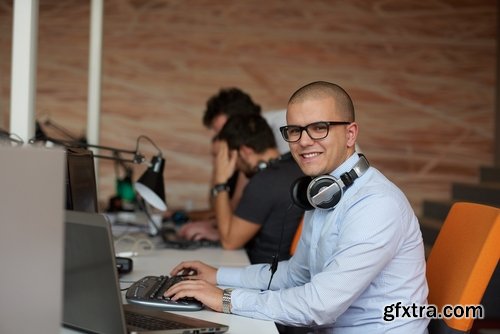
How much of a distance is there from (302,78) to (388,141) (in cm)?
87

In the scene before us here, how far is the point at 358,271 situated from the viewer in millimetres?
1603

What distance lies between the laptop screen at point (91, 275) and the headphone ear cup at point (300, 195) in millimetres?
756

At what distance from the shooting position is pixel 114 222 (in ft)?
11.3

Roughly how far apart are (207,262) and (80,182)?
2.52 ft

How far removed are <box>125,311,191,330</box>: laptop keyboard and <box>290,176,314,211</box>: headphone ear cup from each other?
59cm

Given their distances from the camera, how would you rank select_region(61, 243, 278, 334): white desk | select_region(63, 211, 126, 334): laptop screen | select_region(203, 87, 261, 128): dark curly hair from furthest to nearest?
select_region(203, 87, 261, 128): dark curly hair < select_region(61, 243, 278, 334): white desk < select_region(63, 211, 126, 334): laptop screen

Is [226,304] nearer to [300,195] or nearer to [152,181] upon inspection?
[300,195]

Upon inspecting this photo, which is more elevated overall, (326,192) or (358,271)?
(326,192)

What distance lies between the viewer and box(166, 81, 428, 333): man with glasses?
160 centimetres

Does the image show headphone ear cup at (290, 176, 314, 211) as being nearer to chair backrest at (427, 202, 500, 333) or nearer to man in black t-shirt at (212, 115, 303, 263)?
chair backrest at (427, 202, 500, 333)

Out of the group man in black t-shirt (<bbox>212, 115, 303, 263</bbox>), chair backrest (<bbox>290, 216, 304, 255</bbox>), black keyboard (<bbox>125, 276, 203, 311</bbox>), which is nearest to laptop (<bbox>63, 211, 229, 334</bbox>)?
black keyboard (<bbox>125, 276, 203, 311</bbox>)

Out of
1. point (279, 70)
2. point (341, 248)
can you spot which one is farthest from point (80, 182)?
point (279, 70)

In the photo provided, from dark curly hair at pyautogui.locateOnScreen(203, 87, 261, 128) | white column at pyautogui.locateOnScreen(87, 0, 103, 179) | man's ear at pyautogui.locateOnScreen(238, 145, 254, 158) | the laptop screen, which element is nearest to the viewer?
the laptop screen

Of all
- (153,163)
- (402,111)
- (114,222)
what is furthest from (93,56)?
(402,111)
